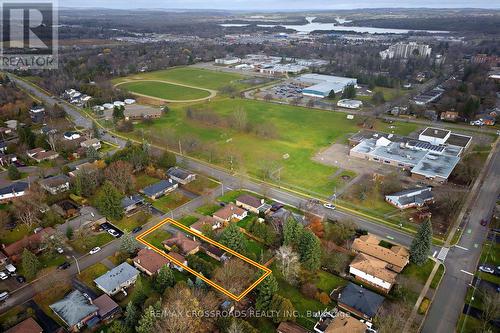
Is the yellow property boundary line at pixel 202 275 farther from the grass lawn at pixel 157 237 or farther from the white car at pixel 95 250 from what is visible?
the white car at pixel 95 250

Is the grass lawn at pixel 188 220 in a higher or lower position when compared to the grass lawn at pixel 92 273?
higher

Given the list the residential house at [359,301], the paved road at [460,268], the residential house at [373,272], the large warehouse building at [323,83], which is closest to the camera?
the paved road at [460,268]

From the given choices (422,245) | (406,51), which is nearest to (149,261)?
(422,245)

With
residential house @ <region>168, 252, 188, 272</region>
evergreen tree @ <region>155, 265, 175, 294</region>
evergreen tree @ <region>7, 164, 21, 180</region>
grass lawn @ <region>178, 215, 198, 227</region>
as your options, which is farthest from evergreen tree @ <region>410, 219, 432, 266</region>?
evergreen tree @ <region>7, 164, 21, 180</region>

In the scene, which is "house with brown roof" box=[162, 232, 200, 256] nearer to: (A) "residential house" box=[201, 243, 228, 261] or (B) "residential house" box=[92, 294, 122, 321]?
(A) "residential house" box=[201, 243, 228, 261]

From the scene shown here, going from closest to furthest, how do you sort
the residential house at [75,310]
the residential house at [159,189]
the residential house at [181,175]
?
the residential house at [75,310]
the residential house at [159,189]
the residential house at [181,175]

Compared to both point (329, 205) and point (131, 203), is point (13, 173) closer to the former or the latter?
point (131, 203)

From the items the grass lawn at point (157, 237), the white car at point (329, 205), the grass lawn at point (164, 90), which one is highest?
the grass lawn at point (164, 90)

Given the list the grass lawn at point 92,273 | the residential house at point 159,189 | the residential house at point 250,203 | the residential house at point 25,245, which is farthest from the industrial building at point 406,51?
the residential house at point 25,245

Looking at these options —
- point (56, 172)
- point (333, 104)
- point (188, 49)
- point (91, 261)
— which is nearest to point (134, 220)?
point (91, 261)
